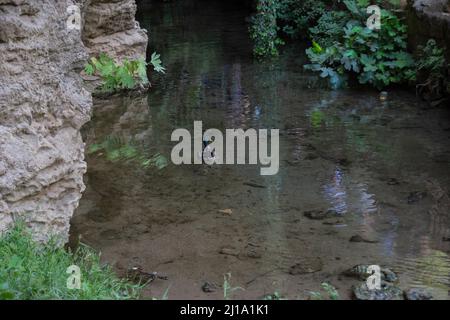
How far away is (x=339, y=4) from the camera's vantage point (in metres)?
14.7

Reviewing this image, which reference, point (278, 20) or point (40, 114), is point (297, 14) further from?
point (40, 114)

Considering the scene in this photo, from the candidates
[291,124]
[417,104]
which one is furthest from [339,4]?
[291,124]

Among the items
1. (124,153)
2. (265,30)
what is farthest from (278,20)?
(124,153)

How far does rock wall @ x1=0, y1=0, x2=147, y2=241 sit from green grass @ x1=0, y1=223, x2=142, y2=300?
0.25 metres

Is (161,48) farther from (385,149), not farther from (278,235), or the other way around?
(278,235)

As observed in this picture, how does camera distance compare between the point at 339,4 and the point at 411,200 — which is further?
the point at 339,4

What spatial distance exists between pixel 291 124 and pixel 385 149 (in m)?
1.63

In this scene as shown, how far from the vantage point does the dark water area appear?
5.84 meters

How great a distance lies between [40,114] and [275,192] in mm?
2831

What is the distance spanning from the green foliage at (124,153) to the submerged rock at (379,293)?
3.61 metres

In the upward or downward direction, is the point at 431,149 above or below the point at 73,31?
below

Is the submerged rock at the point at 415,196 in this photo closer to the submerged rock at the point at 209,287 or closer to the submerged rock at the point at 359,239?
the submerged rock at the point at 359,239

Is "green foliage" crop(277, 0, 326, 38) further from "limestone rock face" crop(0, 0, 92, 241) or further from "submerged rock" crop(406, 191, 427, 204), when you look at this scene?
"limestone rock face" crop(0, 0, 92, 241)
